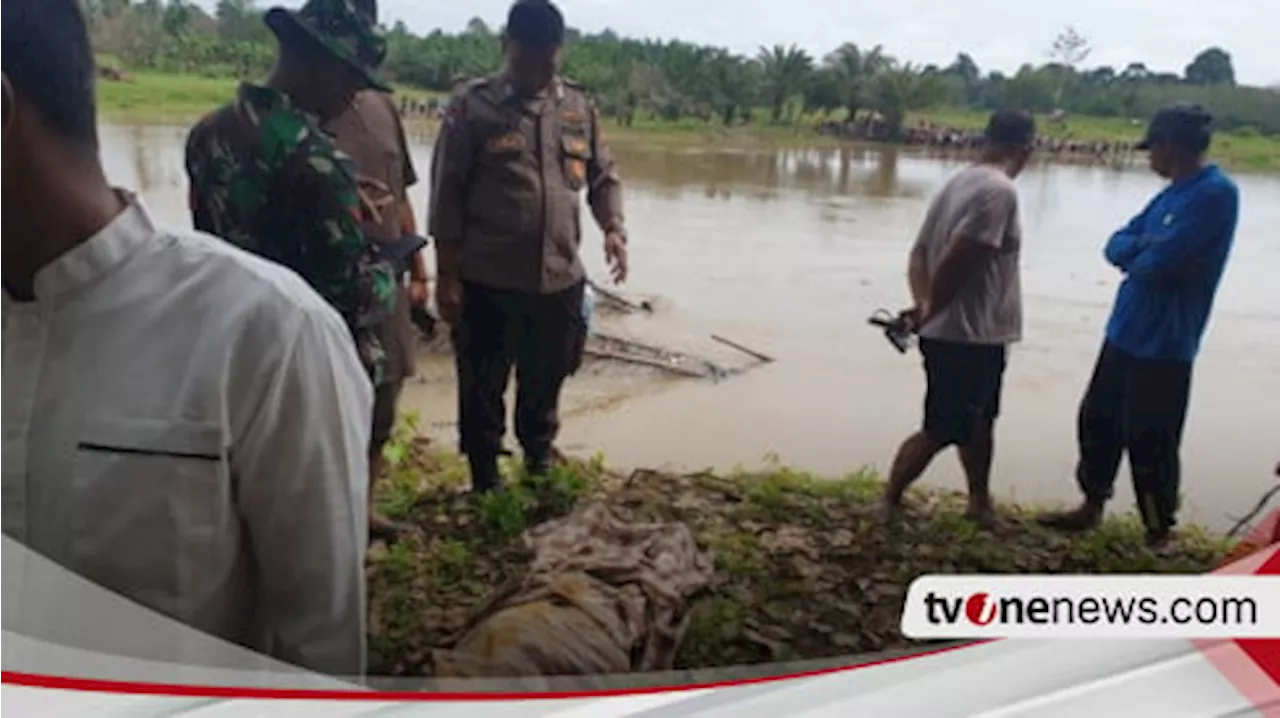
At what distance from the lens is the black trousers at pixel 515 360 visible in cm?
142

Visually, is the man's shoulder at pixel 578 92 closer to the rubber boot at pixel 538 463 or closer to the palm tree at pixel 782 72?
the palm tree at pixel 782 72

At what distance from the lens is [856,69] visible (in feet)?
4.31

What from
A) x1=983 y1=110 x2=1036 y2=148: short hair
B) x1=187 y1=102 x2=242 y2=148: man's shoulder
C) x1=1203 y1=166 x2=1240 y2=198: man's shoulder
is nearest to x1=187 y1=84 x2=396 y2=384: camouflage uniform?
x1=187 y1=102 x2=242 y2=148: man's shoulder

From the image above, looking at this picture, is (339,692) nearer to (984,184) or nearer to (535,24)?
(535,24)

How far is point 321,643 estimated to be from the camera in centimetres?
105

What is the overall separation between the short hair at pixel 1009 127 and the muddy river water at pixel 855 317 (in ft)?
0.23

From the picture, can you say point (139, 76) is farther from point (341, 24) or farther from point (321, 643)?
point (321, 643)

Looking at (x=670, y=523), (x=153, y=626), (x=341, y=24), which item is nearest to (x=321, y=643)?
(x=153, y=626)

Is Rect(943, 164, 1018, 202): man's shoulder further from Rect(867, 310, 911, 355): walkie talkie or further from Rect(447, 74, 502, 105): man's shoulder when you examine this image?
Rect(447, 74, 502, 105): man's shoulder

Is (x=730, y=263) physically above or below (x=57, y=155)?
below

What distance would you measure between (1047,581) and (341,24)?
0.99 metres

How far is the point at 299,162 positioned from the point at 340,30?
0.47 ft

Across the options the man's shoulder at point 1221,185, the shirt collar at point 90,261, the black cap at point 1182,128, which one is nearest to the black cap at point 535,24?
the shirt collar at point 90,261

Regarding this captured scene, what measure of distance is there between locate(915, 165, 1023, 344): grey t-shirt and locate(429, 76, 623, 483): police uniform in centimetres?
40
